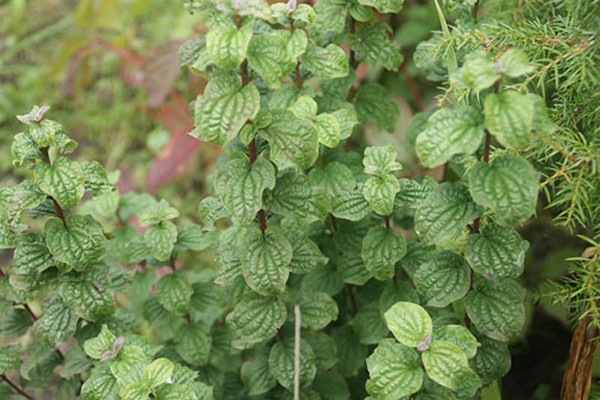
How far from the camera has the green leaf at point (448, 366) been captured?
3.24ft

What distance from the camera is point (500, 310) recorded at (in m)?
1.11

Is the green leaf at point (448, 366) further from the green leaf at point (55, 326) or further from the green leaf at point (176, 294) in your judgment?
the green leaf at point (55, 326)

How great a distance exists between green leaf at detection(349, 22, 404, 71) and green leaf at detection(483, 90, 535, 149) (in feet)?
1.67

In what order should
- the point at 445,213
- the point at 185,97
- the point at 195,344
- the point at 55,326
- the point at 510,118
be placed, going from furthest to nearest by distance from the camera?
the point at 185,97 → the point at 195,344 → the point at 55,326 → the point at 445,213 → the point at 510,118

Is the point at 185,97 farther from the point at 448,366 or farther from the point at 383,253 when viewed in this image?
the point at 448,366

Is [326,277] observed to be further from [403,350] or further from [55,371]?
[55,371]

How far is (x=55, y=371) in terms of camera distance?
1.45 meters

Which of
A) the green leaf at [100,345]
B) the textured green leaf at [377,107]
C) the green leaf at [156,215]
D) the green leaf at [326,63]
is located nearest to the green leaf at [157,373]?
the green leaf at [100,345]

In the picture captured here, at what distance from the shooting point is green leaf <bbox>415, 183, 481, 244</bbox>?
100cm

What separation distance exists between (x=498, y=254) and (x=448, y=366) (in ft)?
0.65

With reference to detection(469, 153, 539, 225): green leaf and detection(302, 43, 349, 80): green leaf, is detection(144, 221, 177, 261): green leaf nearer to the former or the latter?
detection(302, 43, 349, 80): green leaf

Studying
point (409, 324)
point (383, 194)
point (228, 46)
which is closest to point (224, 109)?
point (228, 46)

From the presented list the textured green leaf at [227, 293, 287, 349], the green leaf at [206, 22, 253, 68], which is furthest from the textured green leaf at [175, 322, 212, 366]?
the green leaf at [206, 22, 253, 68]

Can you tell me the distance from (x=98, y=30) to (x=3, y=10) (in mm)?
798
